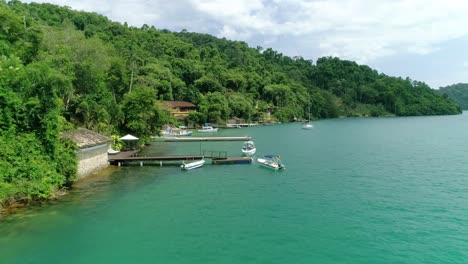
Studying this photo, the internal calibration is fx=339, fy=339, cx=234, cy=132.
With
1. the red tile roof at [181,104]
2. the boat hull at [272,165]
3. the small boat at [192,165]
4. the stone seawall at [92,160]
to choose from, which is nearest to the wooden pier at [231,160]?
the small boat at [192,165]

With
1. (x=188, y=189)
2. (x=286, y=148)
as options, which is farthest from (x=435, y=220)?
(x=286, y=148)

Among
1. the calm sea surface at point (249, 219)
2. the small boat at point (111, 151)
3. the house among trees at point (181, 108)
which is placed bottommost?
the calm sea surface at point (249, 219)

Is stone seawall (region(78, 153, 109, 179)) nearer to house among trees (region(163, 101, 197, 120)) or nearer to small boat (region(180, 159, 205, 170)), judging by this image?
small boat (region(180, 159, 205, 170))

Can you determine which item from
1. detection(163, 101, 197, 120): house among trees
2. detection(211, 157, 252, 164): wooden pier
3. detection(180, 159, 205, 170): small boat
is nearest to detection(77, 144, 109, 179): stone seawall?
detection(180, 159, 205, 170): small boat

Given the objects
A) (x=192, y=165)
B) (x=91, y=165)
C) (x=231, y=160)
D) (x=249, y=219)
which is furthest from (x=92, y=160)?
(x=249, y=219)

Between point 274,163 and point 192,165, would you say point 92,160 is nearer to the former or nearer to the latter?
point 192,165

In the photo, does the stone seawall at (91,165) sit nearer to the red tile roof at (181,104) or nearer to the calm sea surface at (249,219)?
the calm sea surface at (249,219)
